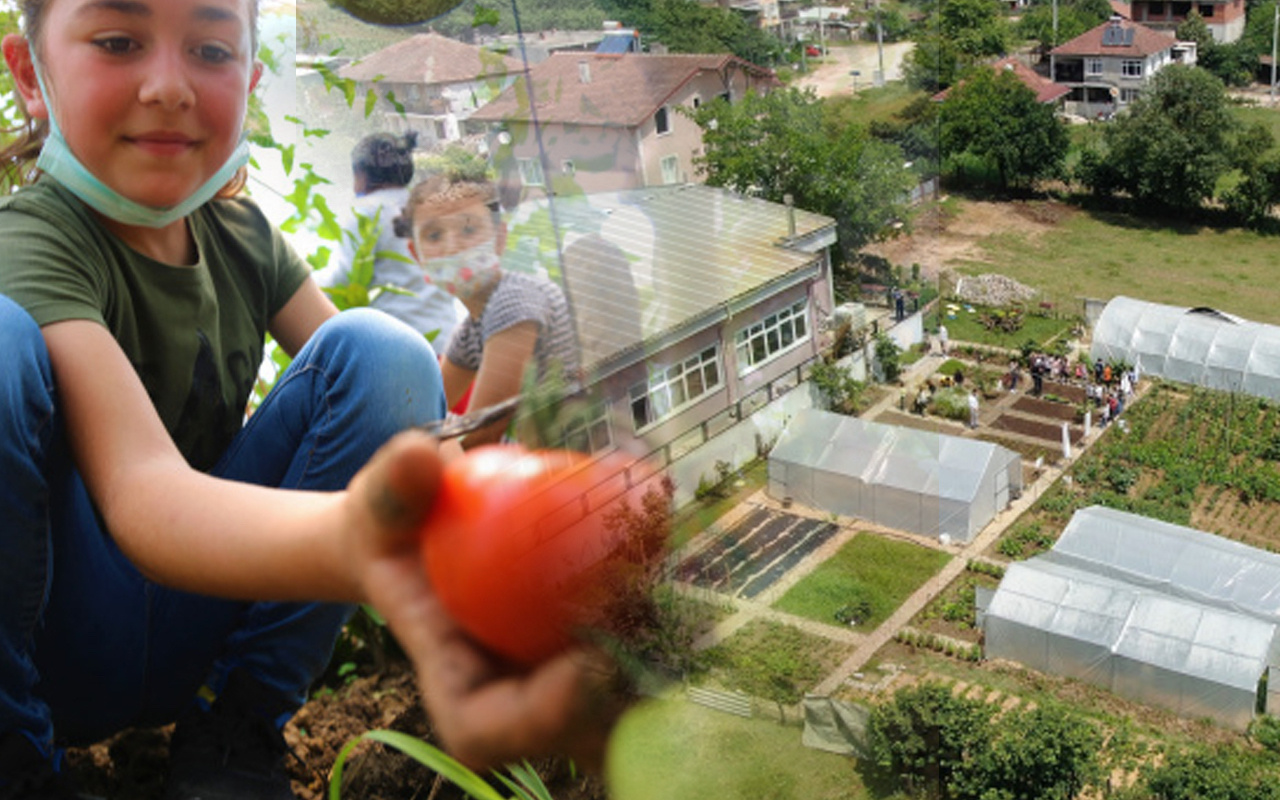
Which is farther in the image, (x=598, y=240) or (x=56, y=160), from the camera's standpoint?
(x=56, y=160)

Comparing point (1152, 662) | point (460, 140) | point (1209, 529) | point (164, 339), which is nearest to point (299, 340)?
point (164, 339)

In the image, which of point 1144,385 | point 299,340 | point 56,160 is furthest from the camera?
point 1144,385

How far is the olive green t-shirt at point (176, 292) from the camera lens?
672 millimetres

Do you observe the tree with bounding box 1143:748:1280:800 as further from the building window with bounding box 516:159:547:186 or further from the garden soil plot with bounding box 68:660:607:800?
the building window with bounding box 516:159:547:186

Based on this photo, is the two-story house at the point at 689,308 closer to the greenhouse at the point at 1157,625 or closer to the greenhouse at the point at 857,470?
the greenhouse at the point at 857,470

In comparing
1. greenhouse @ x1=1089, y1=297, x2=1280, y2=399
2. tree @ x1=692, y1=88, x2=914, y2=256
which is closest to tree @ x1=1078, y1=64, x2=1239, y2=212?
greenhouse @ x1=1089, y1=297, x2=1280, y2=399

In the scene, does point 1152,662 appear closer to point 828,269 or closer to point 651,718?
point 651,718

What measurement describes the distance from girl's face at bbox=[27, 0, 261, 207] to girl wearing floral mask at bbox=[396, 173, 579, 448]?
120 millimetres

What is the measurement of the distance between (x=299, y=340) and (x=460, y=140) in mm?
335

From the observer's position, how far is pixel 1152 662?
3.17 m

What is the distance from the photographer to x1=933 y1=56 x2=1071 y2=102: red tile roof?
385 inches

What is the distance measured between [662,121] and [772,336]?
0.45 ft

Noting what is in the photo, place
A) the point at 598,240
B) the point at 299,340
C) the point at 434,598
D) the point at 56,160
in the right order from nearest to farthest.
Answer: the point at 434,598, the point at 598,240, the point at 56,160, the point at 299,340

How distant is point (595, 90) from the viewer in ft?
2.06
